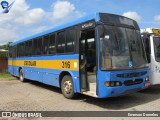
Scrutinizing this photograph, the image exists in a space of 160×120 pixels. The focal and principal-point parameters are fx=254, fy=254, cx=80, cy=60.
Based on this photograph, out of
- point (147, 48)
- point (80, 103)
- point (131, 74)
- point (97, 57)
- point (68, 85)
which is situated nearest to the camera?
point (97, 57)

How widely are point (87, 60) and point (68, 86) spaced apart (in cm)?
132

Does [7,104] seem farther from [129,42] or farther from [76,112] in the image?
[129,42]

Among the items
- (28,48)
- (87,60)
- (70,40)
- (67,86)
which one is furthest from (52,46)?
(28,48)

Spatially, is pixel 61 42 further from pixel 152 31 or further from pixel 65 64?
pixel 152 31

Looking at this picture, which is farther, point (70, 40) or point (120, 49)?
point (70, 40)

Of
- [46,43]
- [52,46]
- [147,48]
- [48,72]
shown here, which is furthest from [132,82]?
[46,43]

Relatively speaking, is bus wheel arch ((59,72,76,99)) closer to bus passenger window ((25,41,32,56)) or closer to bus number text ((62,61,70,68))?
bus number text ((62,61,70,68))

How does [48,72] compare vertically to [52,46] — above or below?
below

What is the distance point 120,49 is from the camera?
27.4 feet

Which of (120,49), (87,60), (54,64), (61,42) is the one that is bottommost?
(54,64)

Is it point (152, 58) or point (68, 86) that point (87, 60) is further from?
point (152, 58)

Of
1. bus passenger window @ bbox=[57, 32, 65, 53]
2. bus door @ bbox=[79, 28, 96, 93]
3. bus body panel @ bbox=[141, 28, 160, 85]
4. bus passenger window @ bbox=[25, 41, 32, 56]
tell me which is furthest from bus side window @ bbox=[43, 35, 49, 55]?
bus body panel @ bbox=[141, 28, 160, 85]

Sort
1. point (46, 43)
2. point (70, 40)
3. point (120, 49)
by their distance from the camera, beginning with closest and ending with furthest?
1. point (120, 49)
2. point (70, 40)
3. point (46, 43)

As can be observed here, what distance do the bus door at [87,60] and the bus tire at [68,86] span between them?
2.28ft
